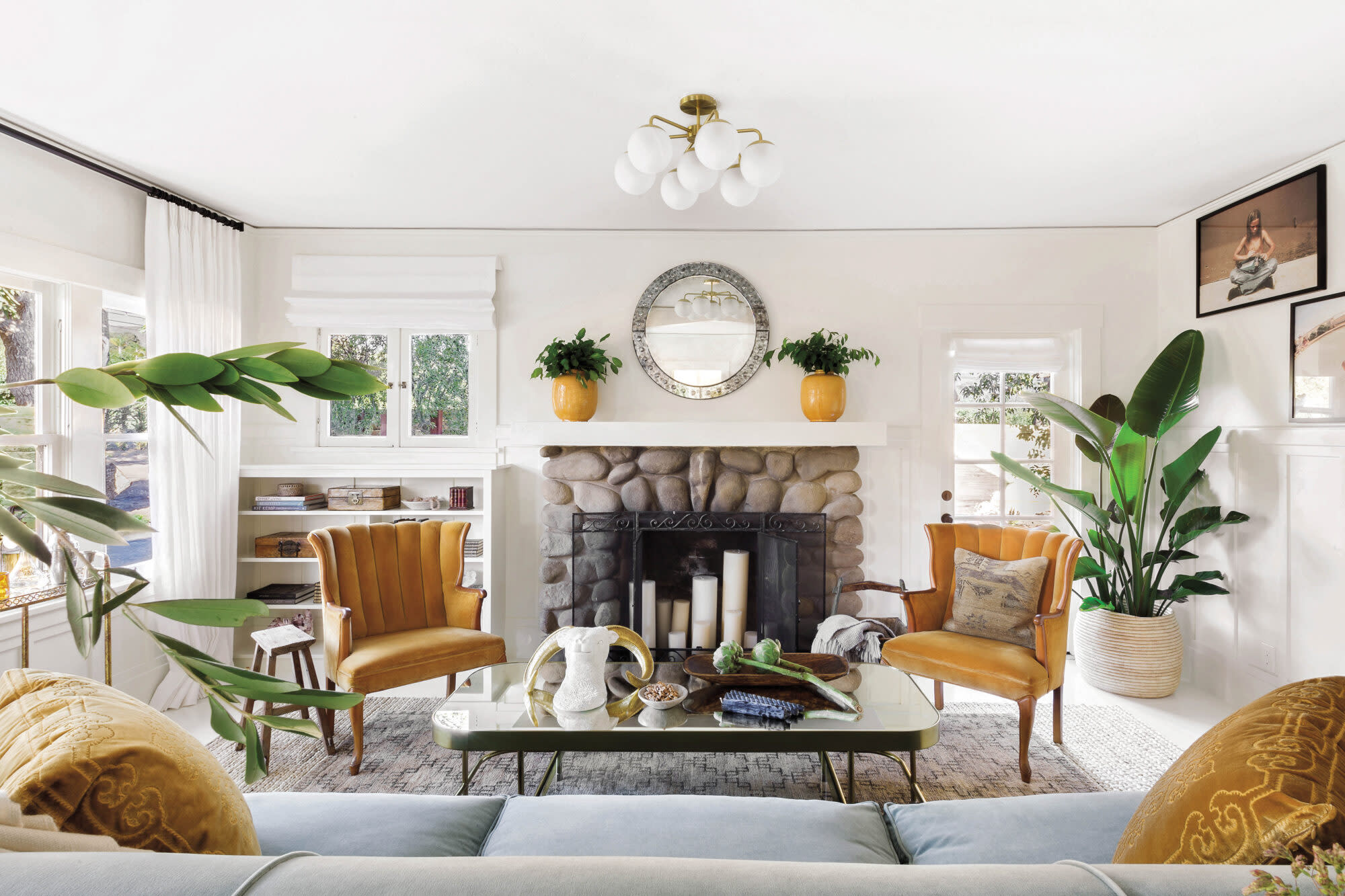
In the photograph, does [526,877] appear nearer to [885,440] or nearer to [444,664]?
[444,664]

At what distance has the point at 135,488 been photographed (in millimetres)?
3328

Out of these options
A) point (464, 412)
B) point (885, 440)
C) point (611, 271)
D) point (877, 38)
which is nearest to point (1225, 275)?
point (885, 440)

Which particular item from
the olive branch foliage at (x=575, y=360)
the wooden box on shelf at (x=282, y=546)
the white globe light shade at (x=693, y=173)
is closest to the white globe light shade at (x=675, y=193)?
the white globe light shade at (x=693, y=173)

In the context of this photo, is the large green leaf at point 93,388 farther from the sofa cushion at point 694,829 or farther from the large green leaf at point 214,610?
the sofa cushion at point 694,829

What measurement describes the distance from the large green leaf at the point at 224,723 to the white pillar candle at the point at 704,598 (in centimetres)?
344

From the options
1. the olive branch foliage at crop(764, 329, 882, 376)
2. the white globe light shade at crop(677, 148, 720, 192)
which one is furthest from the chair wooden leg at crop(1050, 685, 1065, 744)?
the white globe light shade at crop(677, 148, 720, 192)

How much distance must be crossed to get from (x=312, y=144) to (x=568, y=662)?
226cm

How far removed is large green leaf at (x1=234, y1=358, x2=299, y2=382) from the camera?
0.48 m

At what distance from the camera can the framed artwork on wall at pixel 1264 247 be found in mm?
2926

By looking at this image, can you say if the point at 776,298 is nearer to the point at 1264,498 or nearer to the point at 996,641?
the point at 996,641

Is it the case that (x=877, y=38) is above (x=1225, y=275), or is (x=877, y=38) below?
above

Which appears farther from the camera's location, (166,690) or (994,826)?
(166,690)

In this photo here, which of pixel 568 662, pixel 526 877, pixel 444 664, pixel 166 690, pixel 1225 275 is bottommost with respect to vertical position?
pixel 166 690

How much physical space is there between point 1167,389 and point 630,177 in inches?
108
